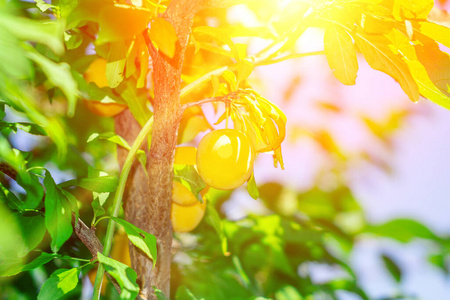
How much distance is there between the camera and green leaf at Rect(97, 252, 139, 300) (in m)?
A: 0.44

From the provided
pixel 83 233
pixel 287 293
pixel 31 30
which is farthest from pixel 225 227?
pixel 31 30

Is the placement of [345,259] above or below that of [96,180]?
below

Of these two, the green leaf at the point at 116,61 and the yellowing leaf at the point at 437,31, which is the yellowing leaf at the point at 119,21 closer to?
the green leaf at the point at 116,61

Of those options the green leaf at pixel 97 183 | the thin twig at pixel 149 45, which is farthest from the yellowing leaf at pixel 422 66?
the green leaf at pixel 97 183

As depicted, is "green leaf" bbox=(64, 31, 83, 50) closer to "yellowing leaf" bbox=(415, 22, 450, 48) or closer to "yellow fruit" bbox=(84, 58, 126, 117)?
"yellow fruit" bbox=(84, 58, 126, 117)

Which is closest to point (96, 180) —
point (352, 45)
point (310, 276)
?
point (352, 45)

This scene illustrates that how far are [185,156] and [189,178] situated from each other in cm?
8

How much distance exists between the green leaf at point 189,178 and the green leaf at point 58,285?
0.60ft

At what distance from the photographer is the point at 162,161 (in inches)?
22.6

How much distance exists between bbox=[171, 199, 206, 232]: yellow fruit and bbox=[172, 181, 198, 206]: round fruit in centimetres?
2

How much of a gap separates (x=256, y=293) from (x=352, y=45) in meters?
0.49

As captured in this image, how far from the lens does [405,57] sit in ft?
1.80

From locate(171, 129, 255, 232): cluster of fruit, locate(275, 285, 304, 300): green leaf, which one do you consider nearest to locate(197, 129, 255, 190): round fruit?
locate(171, 129, 255, 232): cluster of fruit

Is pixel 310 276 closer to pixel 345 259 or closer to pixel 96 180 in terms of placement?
pixel 345 259
